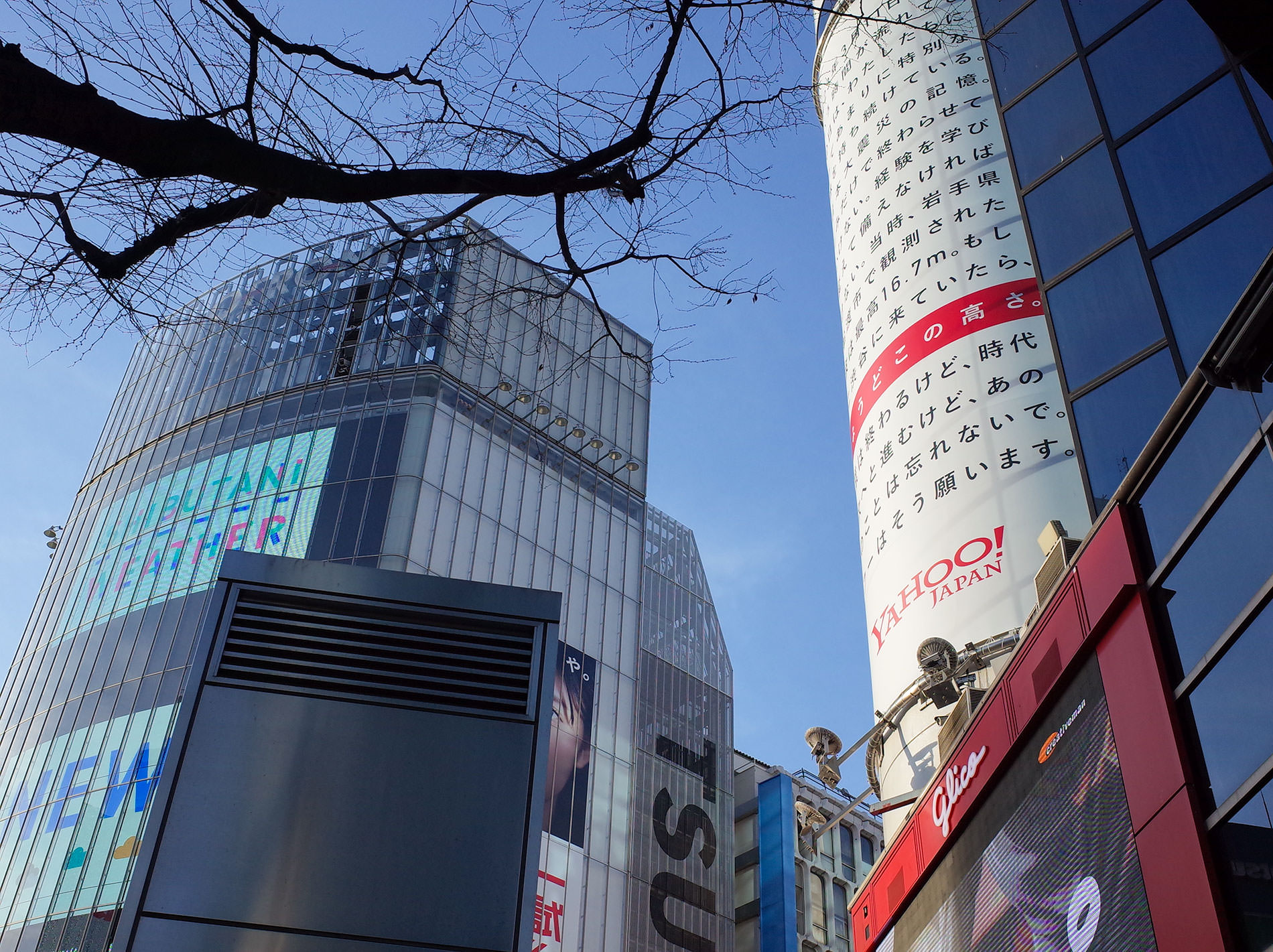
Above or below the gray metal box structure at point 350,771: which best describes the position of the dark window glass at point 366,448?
above

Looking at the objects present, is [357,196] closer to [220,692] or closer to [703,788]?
[220,692]

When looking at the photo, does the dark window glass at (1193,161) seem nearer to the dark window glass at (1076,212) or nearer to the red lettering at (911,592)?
the dark window glass at (1076,212)

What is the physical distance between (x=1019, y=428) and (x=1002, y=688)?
429 inches

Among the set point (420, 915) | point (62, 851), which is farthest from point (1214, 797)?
point (62, 851)

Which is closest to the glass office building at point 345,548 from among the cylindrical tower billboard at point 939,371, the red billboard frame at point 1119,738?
the cylindrical tower billboard at point 939,371

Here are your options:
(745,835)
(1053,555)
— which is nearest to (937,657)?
(1053,555)

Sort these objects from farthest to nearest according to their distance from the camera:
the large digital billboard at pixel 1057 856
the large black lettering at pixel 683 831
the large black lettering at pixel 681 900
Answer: the large black lettering at pixel 683 831, the large black lettering at pixel 681 900, the large digital billboard at pixel 1057 856

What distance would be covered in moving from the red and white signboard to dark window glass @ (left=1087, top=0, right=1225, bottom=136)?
3.89m

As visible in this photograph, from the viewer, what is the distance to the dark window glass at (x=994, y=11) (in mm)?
21359

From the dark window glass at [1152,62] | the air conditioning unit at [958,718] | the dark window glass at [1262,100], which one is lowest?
the air conditioning unit at [958,718]

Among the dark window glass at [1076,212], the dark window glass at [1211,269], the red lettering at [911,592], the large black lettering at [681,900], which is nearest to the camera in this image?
the dark window glass at [1211,269]

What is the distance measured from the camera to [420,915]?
590 cm

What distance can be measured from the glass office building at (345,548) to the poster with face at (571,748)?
0.11 metres

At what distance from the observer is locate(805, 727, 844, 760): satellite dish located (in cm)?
2611
